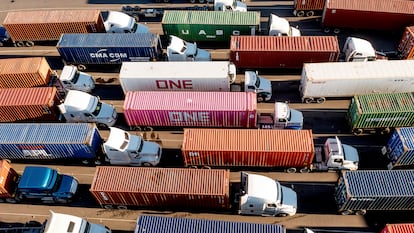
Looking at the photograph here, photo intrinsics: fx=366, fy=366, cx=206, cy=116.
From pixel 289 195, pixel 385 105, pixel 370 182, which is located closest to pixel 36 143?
pixel 289 195

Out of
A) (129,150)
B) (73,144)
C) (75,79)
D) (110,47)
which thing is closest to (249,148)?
(129,150)

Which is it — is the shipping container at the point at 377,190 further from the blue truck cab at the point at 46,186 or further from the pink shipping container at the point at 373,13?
the blue truck cab at the point at 46,186

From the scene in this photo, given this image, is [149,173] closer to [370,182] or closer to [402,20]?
[370,182]

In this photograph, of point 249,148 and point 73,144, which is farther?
point 73,144

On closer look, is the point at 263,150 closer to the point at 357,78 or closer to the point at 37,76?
the point at 357,78

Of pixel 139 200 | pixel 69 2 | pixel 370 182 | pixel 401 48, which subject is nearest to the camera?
pixel 370 182

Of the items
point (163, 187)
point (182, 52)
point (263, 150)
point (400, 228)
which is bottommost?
point (400, 228)

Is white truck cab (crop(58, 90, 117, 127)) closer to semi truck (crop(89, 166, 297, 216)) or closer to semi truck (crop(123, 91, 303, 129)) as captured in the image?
semi truck (crop(123, 91, 303, 129))
